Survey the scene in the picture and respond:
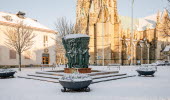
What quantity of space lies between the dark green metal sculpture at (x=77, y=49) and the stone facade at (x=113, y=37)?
1101 inches

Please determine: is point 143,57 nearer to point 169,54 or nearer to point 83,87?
point 169,54

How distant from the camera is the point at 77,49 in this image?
46.7ft

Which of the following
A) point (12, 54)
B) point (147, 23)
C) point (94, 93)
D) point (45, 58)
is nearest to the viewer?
point (94, 93)

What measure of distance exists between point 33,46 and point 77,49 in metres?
23.9

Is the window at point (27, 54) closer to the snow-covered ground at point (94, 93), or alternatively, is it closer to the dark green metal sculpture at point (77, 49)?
the dark green metal sculpture at point (77, 49)

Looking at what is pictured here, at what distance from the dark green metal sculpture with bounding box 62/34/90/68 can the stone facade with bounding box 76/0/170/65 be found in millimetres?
27977

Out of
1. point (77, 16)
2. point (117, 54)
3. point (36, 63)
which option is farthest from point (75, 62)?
point (77, 16)

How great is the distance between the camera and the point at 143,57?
51219 mm

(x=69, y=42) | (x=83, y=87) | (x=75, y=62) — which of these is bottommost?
(x=83, y=87)

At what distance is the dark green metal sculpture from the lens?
1401 cm

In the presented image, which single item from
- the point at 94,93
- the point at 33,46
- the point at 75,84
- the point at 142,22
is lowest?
the point at 94,93

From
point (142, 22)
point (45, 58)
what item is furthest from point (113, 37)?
point (45, 58)

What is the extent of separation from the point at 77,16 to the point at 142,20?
24.5 meters

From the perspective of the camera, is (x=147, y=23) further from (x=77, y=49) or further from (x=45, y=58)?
(x=77, y=49)
